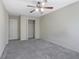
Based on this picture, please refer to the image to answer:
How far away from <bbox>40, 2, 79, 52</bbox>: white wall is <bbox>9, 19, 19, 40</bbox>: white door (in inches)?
139

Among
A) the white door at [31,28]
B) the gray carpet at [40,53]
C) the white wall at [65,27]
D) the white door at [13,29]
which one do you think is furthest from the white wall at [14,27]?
the gray carpet at [40,53]

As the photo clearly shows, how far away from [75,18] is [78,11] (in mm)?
367

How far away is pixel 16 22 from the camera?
8.36 metres

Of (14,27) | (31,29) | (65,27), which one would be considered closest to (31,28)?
(31,29)

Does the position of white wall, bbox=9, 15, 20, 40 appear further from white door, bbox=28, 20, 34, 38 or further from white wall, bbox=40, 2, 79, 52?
white wall, bbox=40, 2, 79, 52

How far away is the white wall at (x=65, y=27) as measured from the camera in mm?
4171

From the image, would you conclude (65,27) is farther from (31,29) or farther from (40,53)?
(31,29)

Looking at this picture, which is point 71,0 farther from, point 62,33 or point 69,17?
point 62,33

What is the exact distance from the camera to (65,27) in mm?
4902

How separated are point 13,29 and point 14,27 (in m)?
0.22

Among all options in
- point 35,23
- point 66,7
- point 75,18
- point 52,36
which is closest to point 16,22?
point 35,23

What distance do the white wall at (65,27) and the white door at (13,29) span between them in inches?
139

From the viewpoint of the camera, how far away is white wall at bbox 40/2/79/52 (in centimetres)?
417

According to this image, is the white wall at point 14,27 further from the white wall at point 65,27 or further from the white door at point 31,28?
the white wall at point 65,27
